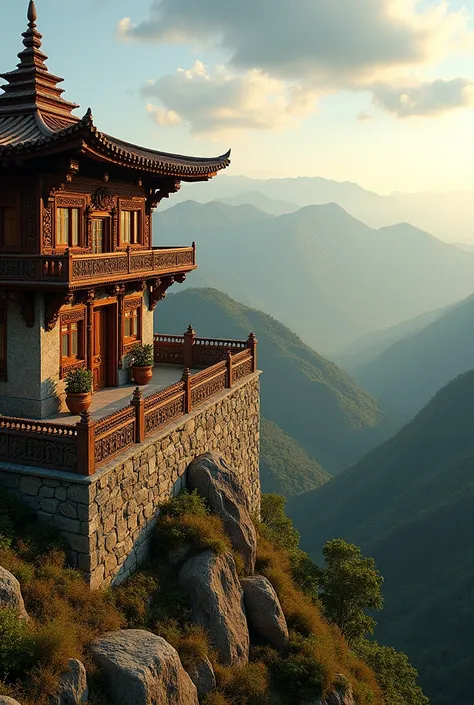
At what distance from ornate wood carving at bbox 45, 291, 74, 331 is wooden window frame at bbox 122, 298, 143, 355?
4.32 m

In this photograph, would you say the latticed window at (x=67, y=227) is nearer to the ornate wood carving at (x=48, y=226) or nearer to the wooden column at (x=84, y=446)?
the ornate wood carving at (x=48, y=226)

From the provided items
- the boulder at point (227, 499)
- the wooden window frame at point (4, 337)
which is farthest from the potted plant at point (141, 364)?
the wooden window frame at point (4, 337)

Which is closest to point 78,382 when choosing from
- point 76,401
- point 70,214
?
point 76,401

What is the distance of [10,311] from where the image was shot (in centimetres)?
1606

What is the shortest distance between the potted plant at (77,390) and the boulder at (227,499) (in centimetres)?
338

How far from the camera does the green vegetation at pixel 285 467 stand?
304 ft

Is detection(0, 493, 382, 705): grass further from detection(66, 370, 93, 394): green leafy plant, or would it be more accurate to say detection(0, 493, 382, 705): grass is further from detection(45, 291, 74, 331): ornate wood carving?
detection(45, 291, 74, 331): ornate wood carving

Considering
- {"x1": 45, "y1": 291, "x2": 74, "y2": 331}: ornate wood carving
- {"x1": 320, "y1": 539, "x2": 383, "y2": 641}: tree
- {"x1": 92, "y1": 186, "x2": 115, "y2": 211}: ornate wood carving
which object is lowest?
{"x1": 320, "y1": 539, "x2": 383, "y2": 641}: tree

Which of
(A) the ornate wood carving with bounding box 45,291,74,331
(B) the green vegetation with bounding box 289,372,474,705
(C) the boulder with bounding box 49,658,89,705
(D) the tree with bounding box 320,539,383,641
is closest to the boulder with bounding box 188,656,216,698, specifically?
(C) the boulder with bounding box 49,658,89,705

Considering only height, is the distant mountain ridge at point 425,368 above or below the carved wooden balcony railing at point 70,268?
below

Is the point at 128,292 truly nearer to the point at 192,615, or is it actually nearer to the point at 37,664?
the point at 192,615

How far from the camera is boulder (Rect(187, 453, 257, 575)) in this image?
16.5 m

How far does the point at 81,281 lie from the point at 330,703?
11.3 meters

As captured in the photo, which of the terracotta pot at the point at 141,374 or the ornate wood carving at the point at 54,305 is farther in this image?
the terracotta pot at the point at 141,374
